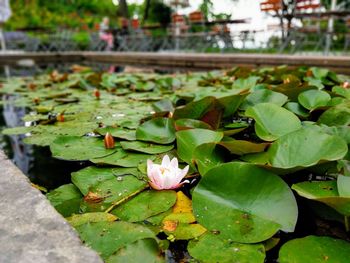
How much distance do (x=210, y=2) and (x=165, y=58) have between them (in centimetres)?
406

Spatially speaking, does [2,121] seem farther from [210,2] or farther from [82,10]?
[82,10]

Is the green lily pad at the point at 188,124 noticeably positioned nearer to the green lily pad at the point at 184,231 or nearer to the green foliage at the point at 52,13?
the green lily pad at the point at 184,231

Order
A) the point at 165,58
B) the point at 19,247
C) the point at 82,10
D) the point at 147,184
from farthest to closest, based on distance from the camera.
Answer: the point at 82,10 → the point at 165,58 → the point at 147,184 → the point at 19,247

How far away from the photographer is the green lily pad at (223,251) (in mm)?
733

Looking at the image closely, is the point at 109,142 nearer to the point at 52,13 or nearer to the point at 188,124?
the point at 188,124

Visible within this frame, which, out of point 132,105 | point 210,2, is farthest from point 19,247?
point 210,2

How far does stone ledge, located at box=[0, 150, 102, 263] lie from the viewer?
598mm

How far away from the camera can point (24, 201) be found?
0.78 metres

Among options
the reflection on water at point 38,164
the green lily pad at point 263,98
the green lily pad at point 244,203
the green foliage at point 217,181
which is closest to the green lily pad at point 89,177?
the green foliage at point 217,181

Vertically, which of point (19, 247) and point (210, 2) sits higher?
point (210, 2)

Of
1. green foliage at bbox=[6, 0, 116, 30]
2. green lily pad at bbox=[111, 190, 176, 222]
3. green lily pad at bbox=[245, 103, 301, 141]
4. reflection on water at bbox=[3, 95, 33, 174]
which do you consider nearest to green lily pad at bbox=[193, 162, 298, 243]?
green lily pad at bbox=[111, 190, 176, 222]

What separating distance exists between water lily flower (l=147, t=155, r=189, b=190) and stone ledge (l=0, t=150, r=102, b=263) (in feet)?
1.00

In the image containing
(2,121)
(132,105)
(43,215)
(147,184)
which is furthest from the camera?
(2,121)

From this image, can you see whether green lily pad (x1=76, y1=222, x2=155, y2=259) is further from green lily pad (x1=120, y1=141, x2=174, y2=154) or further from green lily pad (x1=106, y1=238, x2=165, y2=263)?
green lily pad (x1=120, y1=141, x2=174, y2=154)
